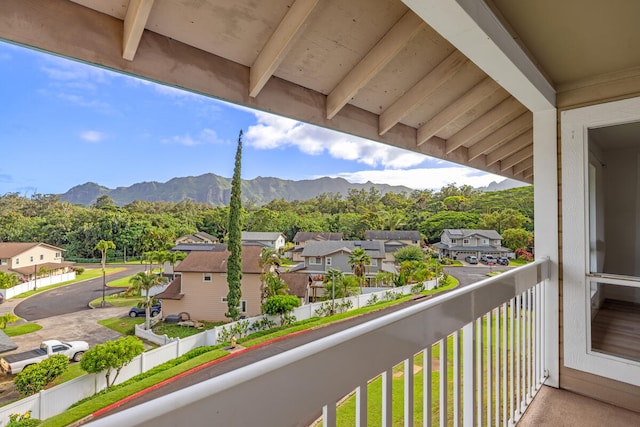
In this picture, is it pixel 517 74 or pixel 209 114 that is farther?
pixel 209 114

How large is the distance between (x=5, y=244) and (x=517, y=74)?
2.39 meters

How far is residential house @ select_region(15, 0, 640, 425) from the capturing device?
0.85m

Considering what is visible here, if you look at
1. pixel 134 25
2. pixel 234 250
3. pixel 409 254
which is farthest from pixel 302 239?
pixel 134 25

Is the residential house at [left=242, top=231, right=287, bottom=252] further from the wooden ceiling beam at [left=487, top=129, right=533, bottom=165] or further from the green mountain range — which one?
the wooden ceiling beam at [left=487, top=129, right=533, bottom=165]

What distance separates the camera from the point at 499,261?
4.51 metres

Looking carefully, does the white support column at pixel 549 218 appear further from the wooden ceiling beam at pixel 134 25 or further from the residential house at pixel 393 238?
the residential house at pixel 393 238

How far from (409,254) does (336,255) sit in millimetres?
1203

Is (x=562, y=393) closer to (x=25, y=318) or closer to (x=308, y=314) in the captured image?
(x=308, y=314)

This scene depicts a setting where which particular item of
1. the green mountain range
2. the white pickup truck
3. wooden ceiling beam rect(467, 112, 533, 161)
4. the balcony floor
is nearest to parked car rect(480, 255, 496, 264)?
the green mountain range

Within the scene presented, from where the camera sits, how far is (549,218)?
6.89 ft

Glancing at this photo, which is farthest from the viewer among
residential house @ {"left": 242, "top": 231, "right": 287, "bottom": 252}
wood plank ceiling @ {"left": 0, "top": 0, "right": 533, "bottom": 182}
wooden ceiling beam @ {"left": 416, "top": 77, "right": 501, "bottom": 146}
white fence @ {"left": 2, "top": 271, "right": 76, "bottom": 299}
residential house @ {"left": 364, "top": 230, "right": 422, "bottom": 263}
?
residential house @ {"left": 364, "top": 230, "right": 422, "bottom": 263}

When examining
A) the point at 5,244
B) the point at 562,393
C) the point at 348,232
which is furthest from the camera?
the point at 348,232

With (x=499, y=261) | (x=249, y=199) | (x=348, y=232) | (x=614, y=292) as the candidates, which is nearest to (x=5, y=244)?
(x=249, y=199)

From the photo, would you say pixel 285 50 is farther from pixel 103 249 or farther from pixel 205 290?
pixel 205 290
